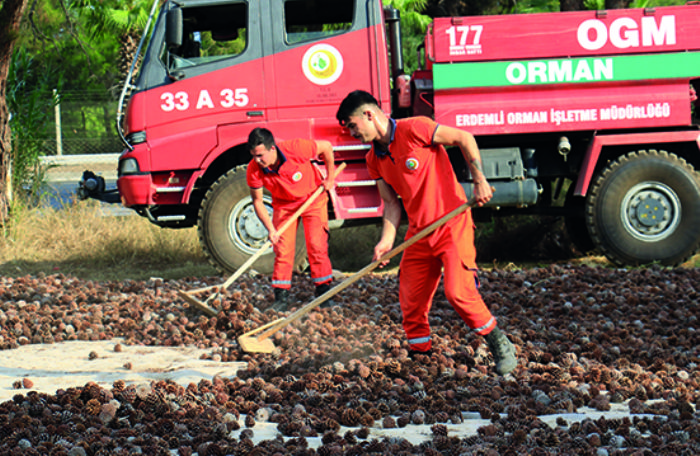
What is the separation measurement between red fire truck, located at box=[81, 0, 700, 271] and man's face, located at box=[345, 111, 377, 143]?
341 centimetres

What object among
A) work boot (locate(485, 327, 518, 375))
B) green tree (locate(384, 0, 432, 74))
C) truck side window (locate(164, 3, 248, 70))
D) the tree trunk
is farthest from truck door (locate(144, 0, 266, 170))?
green tree (locate(384, 0, 432, 74))

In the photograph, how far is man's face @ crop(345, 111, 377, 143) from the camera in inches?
159

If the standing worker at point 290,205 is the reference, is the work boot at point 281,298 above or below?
below

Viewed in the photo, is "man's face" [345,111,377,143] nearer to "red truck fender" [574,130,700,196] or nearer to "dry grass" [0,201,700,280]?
"red truck fender" [574,130,700,196]

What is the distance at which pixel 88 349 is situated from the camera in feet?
17.4

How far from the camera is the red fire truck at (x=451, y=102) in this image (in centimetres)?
732

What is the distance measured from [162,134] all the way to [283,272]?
2.47 meters

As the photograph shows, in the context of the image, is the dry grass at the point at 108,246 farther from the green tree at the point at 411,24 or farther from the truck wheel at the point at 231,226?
the green tree at the point at 411,24

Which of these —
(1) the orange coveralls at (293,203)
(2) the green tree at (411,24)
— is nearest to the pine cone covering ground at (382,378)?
(1) the orange coveralls at (293,203)

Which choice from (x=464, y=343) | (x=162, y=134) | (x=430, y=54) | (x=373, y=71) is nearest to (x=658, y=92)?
(x=430, y=54)

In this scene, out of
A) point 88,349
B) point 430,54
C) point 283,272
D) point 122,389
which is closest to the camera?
point 122,389

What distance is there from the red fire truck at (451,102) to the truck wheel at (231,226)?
15mm

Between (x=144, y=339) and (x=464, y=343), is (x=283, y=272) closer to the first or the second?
(x=144, y=339)

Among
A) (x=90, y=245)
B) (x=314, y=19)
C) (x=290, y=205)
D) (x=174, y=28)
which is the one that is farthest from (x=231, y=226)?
(x=90, y=245)
